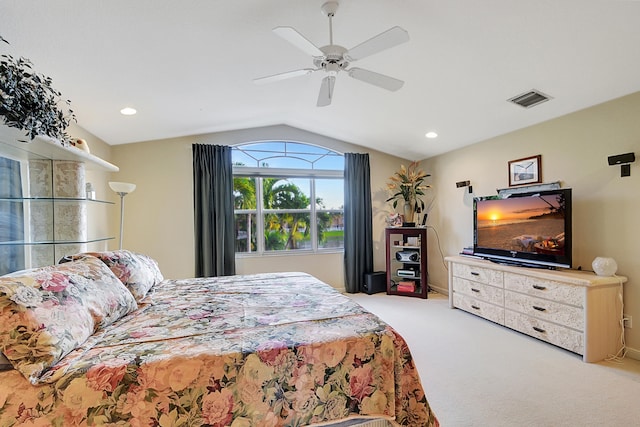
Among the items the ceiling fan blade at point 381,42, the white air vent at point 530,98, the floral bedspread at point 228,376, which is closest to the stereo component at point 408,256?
the white air vent at point 530,98

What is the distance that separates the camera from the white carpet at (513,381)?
190 centimetres

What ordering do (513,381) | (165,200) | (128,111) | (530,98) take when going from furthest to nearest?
(165,200) → (128,111) → (530,98) → (513,381)

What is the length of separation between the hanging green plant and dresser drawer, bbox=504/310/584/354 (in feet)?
14.3

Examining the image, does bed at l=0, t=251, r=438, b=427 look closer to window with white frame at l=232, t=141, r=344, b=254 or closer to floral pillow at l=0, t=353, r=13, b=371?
floral pillow at l=0, t=353, r=13, b=371

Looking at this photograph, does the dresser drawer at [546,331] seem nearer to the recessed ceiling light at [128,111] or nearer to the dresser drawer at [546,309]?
the dresser drawer at [546,309]

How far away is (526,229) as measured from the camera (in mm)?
3301

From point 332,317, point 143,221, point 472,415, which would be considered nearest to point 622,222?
point 472,415

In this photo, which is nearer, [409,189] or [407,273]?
[407,273]

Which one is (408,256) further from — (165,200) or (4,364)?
(4,364)

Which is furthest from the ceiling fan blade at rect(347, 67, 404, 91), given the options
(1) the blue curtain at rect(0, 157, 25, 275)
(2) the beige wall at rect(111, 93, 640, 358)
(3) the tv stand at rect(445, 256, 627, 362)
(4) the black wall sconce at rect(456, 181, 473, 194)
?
(4) the black wall sconce at rect(456, 181, 473, 194)

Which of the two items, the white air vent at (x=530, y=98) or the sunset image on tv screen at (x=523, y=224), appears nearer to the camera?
the white air vent at (x=530, y=98)

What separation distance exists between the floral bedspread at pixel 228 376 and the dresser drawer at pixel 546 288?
2.09 metres

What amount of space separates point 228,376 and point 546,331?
10.2 ft

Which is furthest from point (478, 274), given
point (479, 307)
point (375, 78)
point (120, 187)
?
point (120, 187)
